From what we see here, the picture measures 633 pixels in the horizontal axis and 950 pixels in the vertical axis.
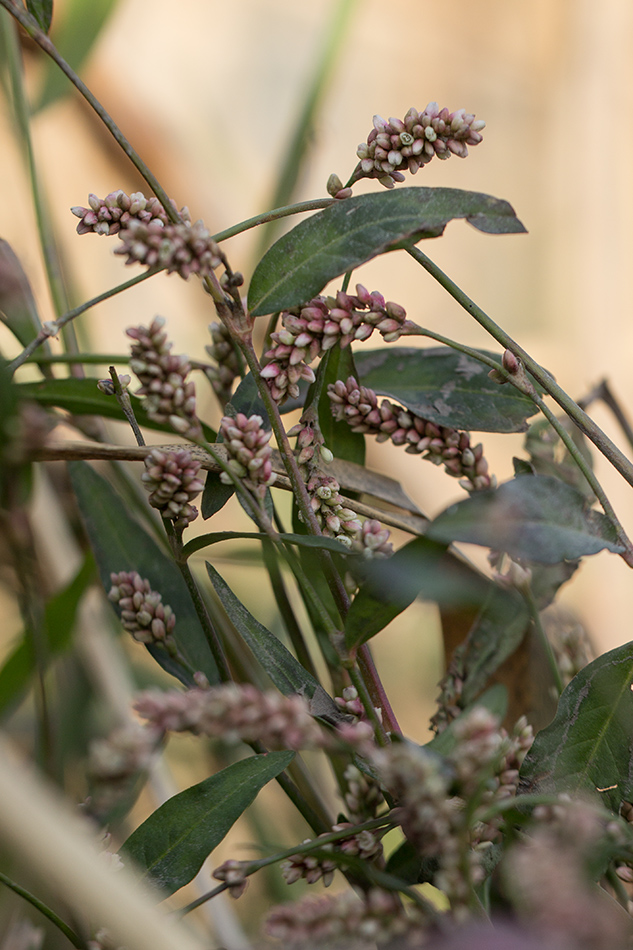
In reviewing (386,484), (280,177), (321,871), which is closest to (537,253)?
(280,177)

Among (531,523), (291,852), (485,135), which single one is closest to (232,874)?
(291,852)

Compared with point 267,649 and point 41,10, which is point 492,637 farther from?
point 41,10

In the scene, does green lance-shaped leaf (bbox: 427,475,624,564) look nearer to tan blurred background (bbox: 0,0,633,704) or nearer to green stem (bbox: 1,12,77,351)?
green stem (bbox: 1,12,77,351)

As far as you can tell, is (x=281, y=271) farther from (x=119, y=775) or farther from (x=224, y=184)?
(x=224, y=184)

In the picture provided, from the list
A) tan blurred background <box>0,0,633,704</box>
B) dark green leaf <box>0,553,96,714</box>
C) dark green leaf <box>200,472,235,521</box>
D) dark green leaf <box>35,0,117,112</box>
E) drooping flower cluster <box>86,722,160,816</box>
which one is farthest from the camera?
tan blurred background <box>0,0,633,704</box>

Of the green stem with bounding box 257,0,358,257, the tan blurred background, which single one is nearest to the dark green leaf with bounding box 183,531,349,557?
the green stem with bounding box 257,0,358,257

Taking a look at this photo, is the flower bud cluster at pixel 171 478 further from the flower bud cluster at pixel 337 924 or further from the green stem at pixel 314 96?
the green stem at pixel 314 96
